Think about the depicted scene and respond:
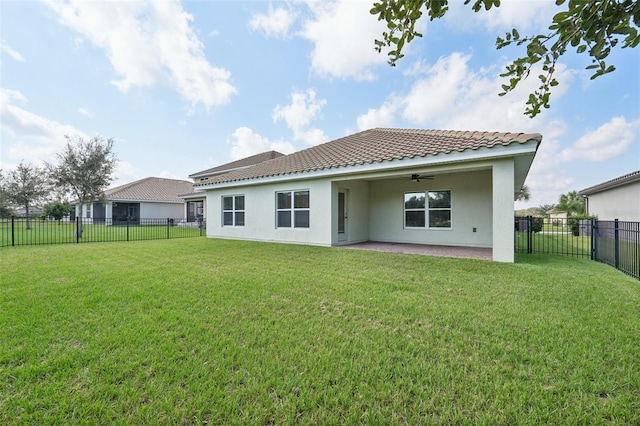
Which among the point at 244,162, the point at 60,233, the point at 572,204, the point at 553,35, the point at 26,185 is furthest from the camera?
the point at 244,162

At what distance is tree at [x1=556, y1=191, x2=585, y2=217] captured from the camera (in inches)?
1085

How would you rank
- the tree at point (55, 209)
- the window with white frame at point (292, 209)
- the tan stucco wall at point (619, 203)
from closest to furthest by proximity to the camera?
the window with white frame at point (292, 209) → the tan stucco wall at point (619, 203) → the tree at point (55, 209)

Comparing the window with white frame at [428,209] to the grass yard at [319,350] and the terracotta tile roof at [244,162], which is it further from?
the terracotta tile roof at [244,162]

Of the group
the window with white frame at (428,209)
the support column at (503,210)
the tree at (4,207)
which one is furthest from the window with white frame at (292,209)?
the tree at (4,207)

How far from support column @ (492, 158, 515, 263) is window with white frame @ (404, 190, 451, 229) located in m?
3.45

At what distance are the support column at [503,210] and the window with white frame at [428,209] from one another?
3.45 m

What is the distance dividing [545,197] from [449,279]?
45302 mm

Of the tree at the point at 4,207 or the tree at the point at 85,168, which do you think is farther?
the tree at the point at 4,207

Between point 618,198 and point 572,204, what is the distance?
13.2 metres

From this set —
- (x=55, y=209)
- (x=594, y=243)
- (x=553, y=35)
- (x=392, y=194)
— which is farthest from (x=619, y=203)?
(x=55, y=209)

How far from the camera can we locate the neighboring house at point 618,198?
1493 centimetres

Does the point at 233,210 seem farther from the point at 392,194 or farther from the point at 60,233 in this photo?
the point at 60,233

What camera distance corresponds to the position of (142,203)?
31.0m

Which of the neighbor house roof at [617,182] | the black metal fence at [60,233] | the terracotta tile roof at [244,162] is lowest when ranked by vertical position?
the black metal fence at [60,233]
